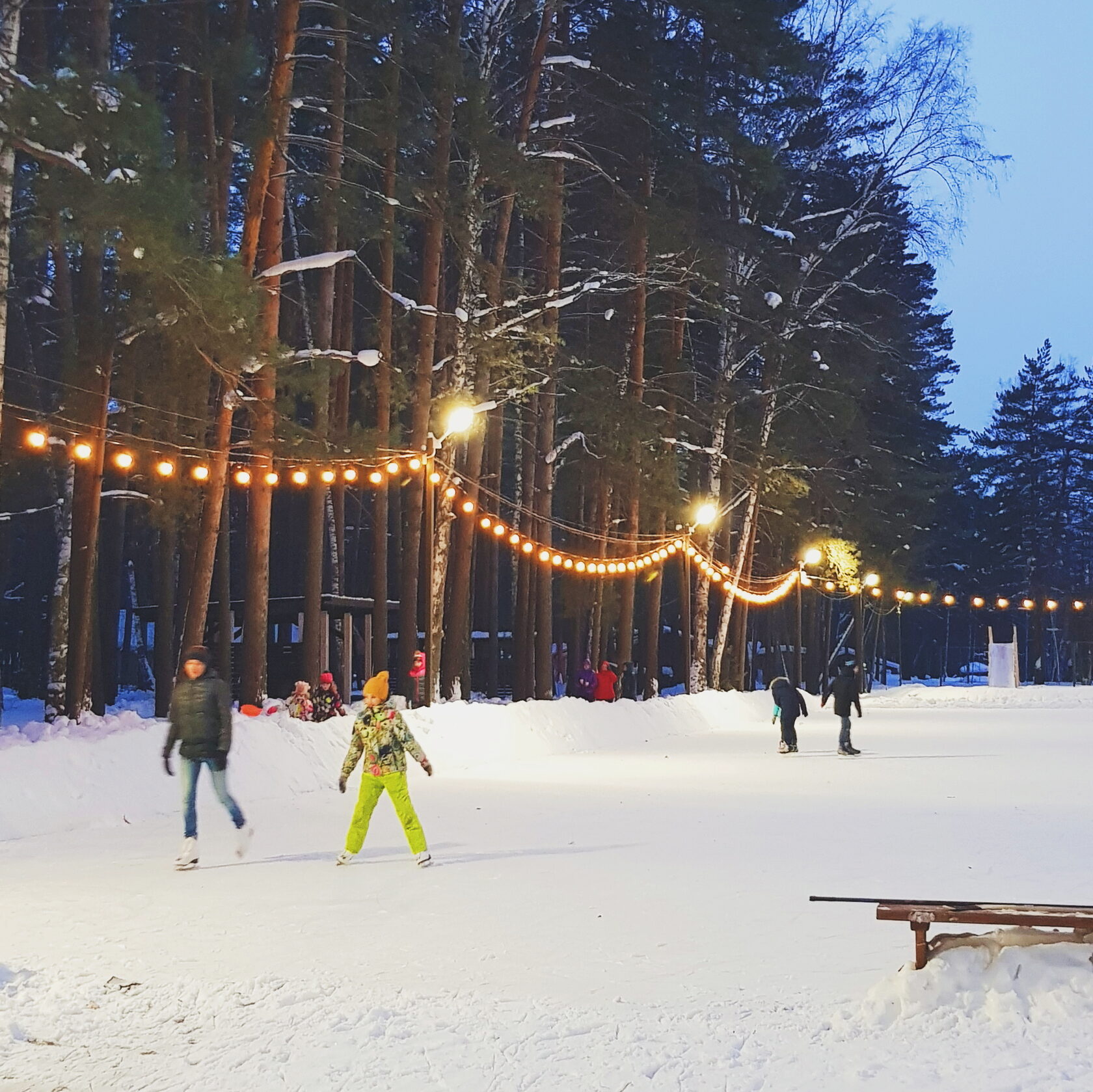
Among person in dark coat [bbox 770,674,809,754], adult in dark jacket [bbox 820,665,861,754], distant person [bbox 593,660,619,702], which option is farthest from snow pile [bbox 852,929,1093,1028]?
distant person [bbox 593,660,619,702]

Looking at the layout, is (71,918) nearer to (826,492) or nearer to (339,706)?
(339,706)

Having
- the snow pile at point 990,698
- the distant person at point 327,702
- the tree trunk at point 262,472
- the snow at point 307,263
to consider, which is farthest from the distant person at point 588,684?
the snow pile at point 990,698

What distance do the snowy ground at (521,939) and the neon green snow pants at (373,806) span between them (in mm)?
253

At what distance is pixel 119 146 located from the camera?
53.6 feet

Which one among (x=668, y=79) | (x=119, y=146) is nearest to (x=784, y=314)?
(x=668, y=79)

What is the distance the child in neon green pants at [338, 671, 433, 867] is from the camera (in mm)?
11102

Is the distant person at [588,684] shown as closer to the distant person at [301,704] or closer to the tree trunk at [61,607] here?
the tree trunk at [61,607]

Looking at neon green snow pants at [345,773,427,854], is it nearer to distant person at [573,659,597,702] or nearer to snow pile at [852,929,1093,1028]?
snow pile at [852,929,1093,1028]

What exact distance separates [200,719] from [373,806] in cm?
161

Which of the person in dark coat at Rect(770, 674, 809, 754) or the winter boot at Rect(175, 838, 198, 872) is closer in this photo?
the winter boot at Rect(175, 838, 198, 872)

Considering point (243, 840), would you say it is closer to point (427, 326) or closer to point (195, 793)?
point (195, 793)

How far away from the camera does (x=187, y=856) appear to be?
428 inches

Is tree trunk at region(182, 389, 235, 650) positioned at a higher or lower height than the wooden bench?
higher

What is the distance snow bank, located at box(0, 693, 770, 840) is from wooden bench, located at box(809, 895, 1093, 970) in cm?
868
